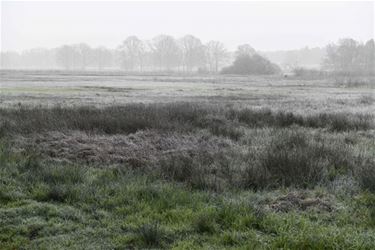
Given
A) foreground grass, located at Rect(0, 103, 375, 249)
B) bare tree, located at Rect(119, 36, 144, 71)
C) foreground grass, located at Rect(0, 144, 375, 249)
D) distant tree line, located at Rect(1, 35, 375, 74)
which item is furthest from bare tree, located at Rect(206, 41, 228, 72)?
foreground grass, located at Rect(0, 144, 375, 249)

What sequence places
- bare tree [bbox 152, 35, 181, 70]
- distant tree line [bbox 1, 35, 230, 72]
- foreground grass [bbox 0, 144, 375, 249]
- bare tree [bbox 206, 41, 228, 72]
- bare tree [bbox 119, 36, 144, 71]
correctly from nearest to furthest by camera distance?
1. foreground grass [bbox 0, 144, 375, 249]
2. distant tree line [bbox 1, 35, 230, 72]
3. bare tree [bbox 206, 41, 228, 72]
4. bare tree [bbox 152, 35, 181, 70]
5. bare tree [bbox 119, 36, 144, 71]

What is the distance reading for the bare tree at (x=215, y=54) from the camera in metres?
147

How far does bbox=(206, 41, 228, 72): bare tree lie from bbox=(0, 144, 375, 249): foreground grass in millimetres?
137200

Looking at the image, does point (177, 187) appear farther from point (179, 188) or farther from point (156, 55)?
point (156, 55)

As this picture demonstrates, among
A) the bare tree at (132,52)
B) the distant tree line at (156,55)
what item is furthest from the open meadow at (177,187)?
the bare tree at (132,52)

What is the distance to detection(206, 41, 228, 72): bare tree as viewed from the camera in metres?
147

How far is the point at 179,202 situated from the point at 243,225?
130 centimetres

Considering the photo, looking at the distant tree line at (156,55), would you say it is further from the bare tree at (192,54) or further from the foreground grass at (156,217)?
the foreground grass at (156,217)

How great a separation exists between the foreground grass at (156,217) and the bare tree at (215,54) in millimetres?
137200

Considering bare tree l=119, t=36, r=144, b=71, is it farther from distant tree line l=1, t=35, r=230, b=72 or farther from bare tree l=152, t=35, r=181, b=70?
bare tree l=152, t=35, r=181, b=70

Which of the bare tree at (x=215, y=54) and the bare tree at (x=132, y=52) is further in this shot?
the bare tree at (x=132, y=52)

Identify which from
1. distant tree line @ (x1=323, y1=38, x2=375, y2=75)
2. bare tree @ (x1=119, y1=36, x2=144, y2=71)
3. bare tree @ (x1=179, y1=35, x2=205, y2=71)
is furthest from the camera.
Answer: bare tree @ (x1=119, y1=36, x2=144, y2=71)

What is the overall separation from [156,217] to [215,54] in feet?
470

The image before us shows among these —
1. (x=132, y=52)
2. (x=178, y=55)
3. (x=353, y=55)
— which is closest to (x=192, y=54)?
(x=178, y=55)
